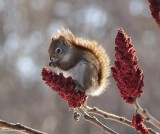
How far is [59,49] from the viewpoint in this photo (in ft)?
5.44

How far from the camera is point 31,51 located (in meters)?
10.2

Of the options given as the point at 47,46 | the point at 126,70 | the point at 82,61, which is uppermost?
the point at 47,46

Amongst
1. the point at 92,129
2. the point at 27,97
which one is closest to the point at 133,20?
the point at 27,97

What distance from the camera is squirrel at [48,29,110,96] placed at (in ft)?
4.62

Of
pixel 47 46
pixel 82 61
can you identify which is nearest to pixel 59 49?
pixel 82 61

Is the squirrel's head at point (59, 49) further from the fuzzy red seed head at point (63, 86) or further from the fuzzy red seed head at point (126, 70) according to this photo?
the fuzzy red seed head at point (126, 70)

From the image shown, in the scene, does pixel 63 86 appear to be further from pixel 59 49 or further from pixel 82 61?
pixel 59 49

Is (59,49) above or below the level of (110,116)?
above

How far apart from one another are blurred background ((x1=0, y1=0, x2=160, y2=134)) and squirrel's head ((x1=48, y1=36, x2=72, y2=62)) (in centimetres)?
516

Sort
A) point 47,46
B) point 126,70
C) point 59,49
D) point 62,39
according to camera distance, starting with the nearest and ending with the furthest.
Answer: point 126,70 → point 62,39 → point 59,49 → point 47,46

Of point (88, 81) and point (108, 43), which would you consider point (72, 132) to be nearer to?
point (108, 43)

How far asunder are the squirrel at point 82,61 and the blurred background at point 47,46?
521cm

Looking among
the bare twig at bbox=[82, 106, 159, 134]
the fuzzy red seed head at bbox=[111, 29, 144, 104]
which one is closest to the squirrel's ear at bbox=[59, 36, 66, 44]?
the bare twig at bbox=[82, 106, 159, 134]

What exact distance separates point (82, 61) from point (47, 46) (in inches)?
319
